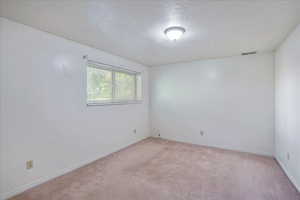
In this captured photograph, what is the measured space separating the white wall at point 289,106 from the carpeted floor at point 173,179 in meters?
0.26

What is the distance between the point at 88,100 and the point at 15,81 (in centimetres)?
114

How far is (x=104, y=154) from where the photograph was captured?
315cm

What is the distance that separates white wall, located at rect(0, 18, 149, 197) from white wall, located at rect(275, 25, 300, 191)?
10.5 ft

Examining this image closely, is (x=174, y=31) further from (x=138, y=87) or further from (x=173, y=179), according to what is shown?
(x=138, y=87)

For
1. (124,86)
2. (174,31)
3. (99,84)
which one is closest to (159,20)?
(174,31)

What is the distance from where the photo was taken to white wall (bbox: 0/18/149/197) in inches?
72.6

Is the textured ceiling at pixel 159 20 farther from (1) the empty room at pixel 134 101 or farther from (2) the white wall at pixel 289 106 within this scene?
(2) the white wall at pixel 289 106

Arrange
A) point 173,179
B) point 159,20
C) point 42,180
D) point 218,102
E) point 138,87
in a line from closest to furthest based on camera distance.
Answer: point 159,20
point 42,180
point 173,179
point 218,102
point 138,87

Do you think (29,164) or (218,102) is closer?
(29,164)

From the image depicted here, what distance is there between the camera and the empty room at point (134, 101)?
5.89 feet

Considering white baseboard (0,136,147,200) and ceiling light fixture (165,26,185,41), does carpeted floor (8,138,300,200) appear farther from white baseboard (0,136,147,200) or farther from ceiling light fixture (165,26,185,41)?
ceiling light fixture (165,26,185,41)

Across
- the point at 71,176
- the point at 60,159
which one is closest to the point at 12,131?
the point at 60,159

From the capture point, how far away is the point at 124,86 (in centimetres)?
388

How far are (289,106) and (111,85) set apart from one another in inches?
131
